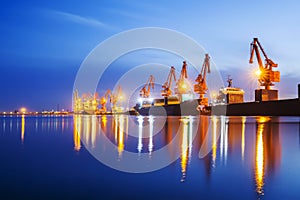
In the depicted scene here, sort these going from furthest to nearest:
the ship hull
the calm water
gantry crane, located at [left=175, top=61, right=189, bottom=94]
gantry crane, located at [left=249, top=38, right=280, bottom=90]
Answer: gantry crane, located at [left=175, top=61, right=189, bottom=94], gantry crane, located at [left=249, top=38, right=280, bottom=90], the ship hull, the calm water

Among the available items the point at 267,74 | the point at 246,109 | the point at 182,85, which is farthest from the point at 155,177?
the point at 182,85

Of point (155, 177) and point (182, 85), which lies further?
point (182, 85)

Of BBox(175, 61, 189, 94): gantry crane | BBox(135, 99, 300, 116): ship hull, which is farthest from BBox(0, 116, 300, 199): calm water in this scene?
BBox(175, 61, 189, 94): gantry crane

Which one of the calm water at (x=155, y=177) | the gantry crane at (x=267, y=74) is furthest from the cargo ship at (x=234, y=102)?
the calm water at (x=155, y=177)

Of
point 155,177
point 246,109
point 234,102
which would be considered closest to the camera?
point 155,177

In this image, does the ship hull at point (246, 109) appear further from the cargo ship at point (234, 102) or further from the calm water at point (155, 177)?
the calm water at point (155, 177)

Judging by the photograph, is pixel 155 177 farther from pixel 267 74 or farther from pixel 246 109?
pixel 267 74

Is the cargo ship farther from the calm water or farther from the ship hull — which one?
the calm water

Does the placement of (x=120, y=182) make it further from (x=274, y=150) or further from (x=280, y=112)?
(x=280, y=112)

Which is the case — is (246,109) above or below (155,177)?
above

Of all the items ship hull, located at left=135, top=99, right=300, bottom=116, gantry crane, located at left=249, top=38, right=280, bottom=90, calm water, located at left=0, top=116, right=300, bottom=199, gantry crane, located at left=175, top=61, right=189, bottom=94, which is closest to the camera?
calm water, located at left=0, top=116, right=300, bottom=199

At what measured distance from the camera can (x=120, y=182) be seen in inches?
227

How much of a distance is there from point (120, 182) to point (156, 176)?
91 cm

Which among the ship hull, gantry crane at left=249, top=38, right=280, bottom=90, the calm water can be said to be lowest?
the calm water
